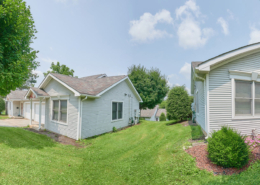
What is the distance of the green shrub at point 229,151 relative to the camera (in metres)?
4.11

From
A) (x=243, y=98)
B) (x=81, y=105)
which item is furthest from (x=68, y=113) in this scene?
(x=243, y=98)

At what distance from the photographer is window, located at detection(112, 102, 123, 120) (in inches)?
470

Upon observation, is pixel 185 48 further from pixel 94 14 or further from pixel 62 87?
pixel 62 87

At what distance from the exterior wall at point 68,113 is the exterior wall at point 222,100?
7.67m

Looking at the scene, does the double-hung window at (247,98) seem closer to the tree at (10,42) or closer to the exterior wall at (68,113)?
the exterior wall at (68,113)

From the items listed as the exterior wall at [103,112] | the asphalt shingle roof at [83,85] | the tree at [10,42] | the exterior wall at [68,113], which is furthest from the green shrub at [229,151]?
the tree at [10,42]

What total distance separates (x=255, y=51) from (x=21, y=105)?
26.7m

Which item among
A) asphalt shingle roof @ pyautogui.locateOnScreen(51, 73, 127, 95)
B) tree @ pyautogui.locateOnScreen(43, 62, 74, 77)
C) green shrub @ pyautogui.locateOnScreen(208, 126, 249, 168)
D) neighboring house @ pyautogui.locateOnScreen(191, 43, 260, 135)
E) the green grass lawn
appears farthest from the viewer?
tree @ pyautogui.locateOnScreen(43, 62, 74, 77)

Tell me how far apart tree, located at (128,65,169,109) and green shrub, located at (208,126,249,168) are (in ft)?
58.5

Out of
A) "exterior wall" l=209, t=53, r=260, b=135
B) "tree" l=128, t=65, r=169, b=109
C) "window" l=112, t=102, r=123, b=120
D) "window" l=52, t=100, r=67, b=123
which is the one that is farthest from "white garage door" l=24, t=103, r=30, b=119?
"exterior wall" l=209, t=53, r=260, b=135

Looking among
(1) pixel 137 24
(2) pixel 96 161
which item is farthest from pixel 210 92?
(1) pixel 137 24

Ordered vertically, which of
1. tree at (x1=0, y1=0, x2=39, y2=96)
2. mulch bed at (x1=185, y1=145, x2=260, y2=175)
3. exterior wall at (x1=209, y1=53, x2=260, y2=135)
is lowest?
mulch bed at (x1=185, y1=145, x2=260, y2=175)

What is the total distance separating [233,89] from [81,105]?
8330 millimetres

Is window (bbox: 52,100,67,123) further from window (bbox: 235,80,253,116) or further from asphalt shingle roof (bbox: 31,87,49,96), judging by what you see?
window (bbox: 235,80,253,116)
